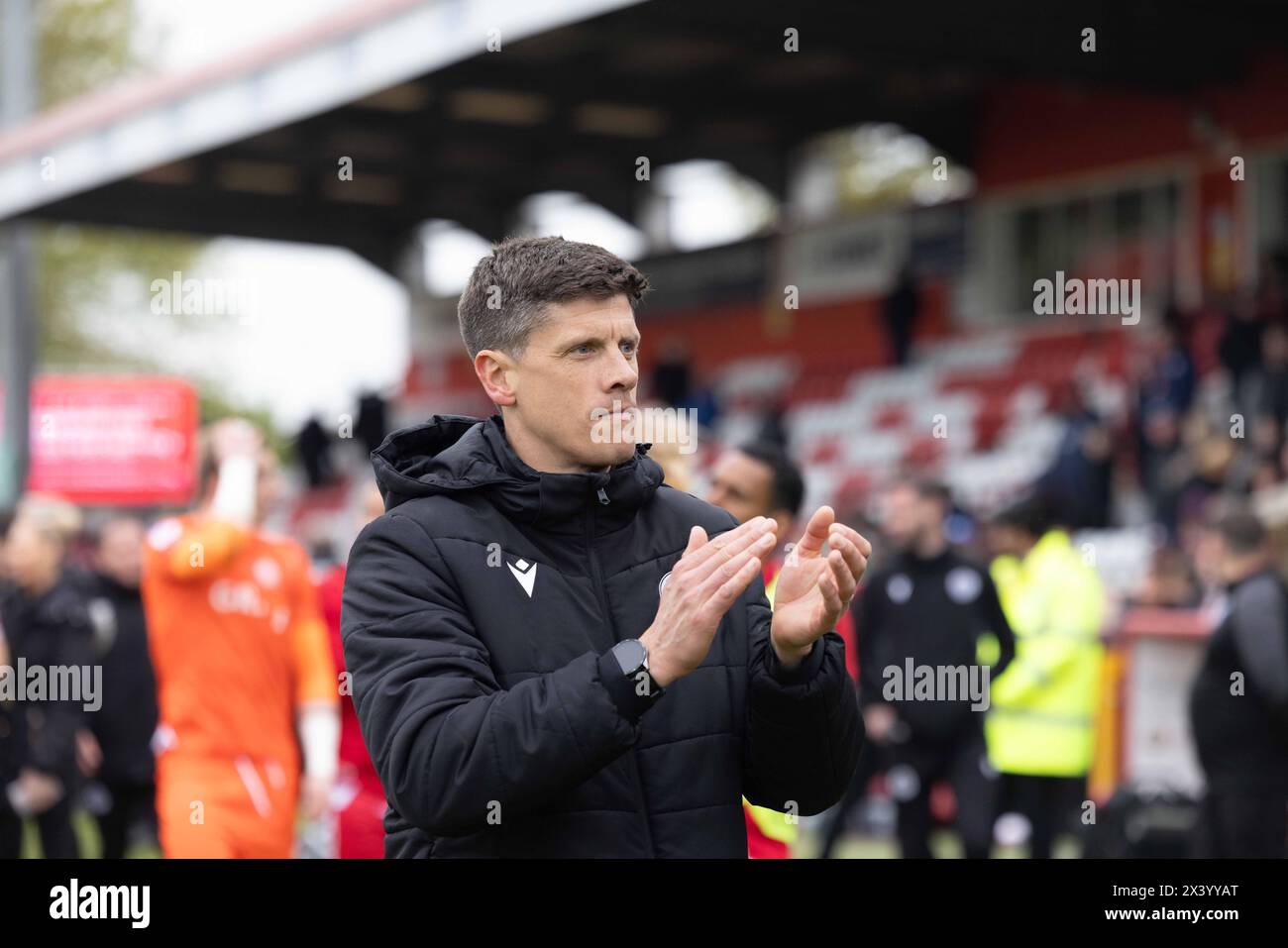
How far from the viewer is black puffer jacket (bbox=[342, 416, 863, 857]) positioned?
8.37ft

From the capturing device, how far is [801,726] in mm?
2793

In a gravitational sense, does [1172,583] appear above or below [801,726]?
below

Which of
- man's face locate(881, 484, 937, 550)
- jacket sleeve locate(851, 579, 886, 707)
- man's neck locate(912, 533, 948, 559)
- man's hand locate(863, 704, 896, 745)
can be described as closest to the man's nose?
man's face locate(881, 484, 937, 550)

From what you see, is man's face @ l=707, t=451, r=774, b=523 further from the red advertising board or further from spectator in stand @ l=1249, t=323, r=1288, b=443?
the red advertising board

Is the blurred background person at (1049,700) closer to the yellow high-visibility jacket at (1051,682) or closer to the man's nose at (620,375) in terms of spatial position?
the yellow high-visibility jacket at (1051,682)

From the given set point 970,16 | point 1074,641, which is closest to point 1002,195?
point 970,16

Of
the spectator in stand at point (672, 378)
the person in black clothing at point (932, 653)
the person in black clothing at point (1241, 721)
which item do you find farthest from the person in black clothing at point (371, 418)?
the person in black clothing at point (1241, 721)

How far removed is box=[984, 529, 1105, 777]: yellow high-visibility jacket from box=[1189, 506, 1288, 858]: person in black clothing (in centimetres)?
132

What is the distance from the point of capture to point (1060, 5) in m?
16.2

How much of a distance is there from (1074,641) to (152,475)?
1624cm

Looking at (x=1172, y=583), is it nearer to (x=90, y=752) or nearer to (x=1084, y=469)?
(x=1084, y=469)

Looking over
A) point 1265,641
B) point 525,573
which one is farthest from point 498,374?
point 1265,641

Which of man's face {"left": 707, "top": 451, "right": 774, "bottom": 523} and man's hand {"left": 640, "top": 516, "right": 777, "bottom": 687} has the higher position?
man's face {"left": 707, "top": 451, "right": 774, "bottom": 523}

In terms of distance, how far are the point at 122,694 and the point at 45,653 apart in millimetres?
Result: 943
